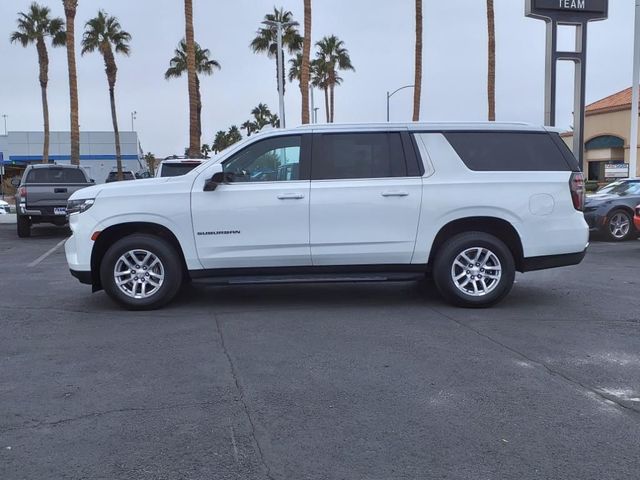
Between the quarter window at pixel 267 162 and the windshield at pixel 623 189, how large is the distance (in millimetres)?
10727

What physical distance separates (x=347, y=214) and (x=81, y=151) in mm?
58409

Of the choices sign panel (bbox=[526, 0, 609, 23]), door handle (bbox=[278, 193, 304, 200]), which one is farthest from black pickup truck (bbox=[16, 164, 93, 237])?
sign panel (bbox=[526, 0, 609, 23])

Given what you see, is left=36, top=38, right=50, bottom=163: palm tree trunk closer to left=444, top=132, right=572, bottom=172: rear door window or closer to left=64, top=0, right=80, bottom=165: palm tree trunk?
left=64, top=0, right=80, bottom=165: palm tree trunk

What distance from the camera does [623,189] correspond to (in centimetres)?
1560

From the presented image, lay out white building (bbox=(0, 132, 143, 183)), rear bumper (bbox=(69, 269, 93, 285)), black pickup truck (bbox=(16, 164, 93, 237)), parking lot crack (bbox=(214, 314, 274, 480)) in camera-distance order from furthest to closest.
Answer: white building (bbox=(0, 132, 143, 183)), black pickup truck (bbox=(16, 164, 93, 237)), rear bumper (bbox=(69, 269, 93, 285)), parking lot crack (bbox=(214, 314, 274, 480))

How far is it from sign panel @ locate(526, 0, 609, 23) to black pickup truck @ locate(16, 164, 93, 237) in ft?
40.9

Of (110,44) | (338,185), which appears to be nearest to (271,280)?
(338,185)

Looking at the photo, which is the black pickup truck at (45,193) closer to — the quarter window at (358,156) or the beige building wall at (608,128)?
the quarter window at (358,156)

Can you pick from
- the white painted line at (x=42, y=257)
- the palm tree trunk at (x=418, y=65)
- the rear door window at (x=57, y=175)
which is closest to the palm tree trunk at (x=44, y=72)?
the palm tree trunk at (x=418, y=65)

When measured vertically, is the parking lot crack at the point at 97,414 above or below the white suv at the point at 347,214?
below

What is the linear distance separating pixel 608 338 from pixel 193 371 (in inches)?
151

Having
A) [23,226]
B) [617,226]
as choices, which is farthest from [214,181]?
[23,226]

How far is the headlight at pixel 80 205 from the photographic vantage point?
7307 mm

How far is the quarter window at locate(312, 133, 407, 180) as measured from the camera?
24.3ft
